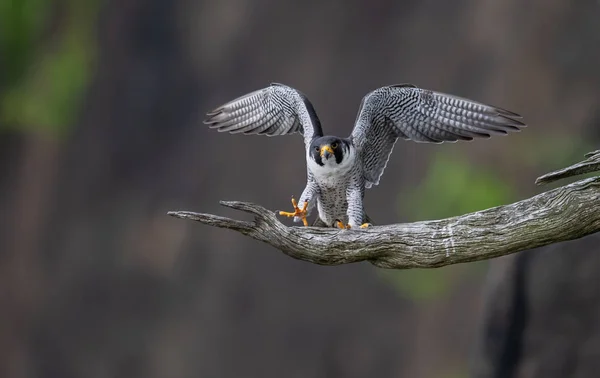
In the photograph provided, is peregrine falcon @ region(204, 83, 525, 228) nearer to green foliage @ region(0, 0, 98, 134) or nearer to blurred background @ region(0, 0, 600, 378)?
blurred background @ region(0, 0, 600, 378)

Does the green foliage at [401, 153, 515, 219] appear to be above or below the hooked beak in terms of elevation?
above

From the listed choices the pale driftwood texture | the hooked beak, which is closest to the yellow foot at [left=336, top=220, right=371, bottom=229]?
the pale driftwood texture

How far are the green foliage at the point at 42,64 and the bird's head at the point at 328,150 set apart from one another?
17.8 ft

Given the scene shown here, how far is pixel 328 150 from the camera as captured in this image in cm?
400

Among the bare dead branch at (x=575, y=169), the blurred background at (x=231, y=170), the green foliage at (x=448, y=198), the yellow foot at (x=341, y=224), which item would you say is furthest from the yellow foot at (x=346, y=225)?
the green foliage at (x=448, y=198)

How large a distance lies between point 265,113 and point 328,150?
737 millimetres

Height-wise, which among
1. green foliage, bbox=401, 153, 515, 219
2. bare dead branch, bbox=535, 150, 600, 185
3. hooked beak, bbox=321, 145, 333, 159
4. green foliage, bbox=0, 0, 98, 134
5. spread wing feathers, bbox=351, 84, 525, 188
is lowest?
bare dead branch, bbox=535, 150, 600, 185

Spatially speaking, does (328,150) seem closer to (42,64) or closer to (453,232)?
(453,232)

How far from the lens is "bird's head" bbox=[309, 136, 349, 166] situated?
401 centimetres

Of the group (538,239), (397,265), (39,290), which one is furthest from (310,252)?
(39,290)

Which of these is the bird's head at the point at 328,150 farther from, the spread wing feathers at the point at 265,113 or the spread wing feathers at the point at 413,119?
the spread wing feathers at the point at 265,113

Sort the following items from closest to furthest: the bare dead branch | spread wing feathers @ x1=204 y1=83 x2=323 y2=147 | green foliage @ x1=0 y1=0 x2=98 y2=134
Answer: the bare dead branch, spread wing feathers @ x1=204 y1=83 x2=323 y2=147, green foliage @ x1=0 y1=0 x2=98 y2=134

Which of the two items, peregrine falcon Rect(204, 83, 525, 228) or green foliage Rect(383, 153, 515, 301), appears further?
green foliage Rect(383, 153, 515, 301)

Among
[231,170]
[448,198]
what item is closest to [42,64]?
[231,170]
